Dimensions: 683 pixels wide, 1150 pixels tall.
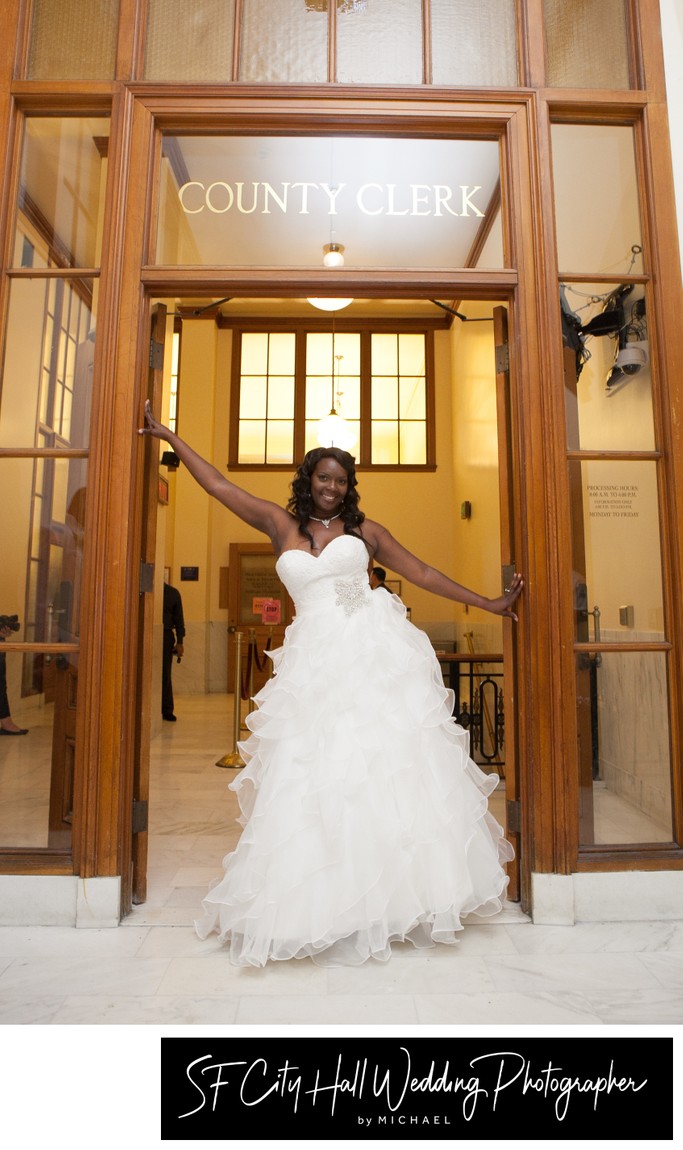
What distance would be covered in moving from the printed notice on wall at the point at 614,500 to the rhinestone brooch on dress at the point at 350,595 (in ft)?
3.33

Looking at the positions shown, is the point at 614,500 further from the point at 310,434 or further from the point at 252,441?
the point at 252,441

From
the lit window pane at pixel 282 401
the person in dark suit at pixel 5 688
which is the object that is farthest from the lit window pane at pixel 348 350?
the person in dark suit at pixel 5 688

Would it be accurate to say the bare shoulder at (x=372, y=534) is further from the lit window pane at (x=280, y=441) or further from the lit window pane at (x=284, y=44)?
the lit window pane at (x=280, y=441)

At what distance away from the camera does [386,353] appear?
10016 millimetres

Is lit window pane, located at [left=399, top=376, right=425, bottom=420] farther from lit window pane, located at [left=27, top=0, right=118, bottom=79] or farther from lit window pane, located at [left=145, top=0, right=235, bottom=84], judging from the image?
lit window pane, located at [left=27, top=0, right=118, bottom=79]

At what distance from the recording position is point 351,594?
279 cm

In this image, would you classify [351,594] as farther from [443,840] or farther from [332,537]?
[443,840]

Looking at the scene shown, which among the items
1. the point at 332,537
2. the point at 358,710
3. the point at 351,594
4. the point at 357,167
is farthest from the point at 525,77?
the point at 358,710

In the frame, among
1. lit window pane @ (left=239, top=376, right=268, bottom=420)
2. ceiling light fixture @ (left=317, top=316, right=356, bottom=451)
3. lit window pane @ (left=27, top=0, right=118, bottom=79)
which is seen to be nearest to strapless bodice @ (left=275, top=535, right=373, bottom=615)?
lit window pane @ (left=27, top=0, right=118, bottom=79)

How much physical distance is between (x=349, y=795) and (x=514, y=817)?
824 mm

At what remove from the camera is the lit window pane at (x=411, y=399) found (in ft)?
32.7

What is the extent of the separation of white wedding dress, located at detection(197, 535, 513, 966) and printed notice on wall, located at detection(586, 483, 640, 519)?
948mm

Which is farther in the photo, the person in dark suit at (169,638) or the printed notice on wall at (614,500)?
the person in dark suit at (169,638)

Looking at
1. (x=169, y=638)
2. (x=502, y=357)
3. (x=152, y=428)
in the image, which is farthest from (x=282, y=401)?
(x=152, y=428)
